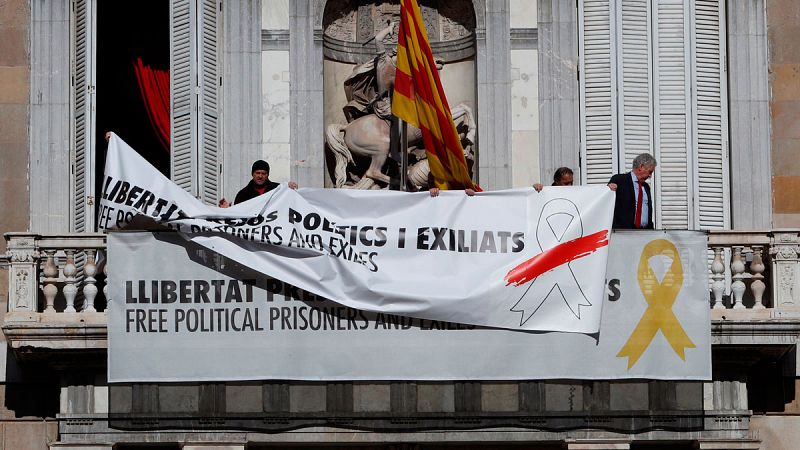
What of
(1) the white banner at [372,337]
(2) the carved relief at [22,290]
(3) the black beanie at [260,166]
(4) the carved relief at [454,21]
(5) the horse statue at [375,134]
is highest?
(4) the carved relief at [454,21]

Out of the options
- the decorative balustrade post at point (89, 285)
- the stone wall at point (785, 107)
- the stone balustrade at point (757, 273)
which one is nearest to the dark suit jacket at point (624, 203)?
the stone balustrade at point (757, 273)

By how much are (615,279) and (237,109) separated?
478 centimetres

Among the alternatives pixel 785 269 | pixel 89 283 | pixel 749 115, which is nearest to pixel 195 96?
pixel 89 283

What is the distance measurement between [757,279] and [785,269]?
1.06 ft

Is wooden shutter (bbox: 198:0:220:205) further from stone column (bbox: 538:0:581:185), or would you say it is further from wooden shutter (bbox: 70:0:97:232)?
stone column (bbox: 538:0:581:185)

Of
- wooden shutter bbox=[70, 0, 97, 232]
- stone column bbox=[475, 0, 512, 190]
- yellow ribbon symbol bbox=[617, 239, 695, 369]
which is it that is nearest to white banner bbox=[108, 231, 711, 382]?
yellow ribbon symbol bbox=[617, 239, 695, 369]

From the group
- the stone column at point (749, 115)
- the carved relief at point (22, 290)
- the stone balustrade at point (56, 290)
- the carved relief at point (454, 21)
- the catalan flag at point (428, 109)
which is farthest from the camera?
the carved relief at point (454, 21)

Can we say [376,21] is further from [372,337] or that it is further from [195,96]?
[372,337]

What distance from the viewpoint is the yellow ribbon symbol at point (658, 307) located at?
23.5 m

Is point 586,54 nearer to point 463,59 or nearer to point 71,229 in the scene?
point 463,59

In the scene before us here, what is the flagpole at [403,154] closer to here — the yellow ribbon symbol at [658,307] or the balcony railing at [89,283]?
the yellow ribbon symbol at [658,307]

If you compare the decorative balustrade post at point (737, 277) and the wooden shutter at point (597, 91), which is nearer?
the decorative balustrade post at point (737, 277)

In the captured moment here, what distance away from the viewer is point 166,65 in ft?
88.0

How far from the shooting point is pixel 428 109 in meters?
24.6
